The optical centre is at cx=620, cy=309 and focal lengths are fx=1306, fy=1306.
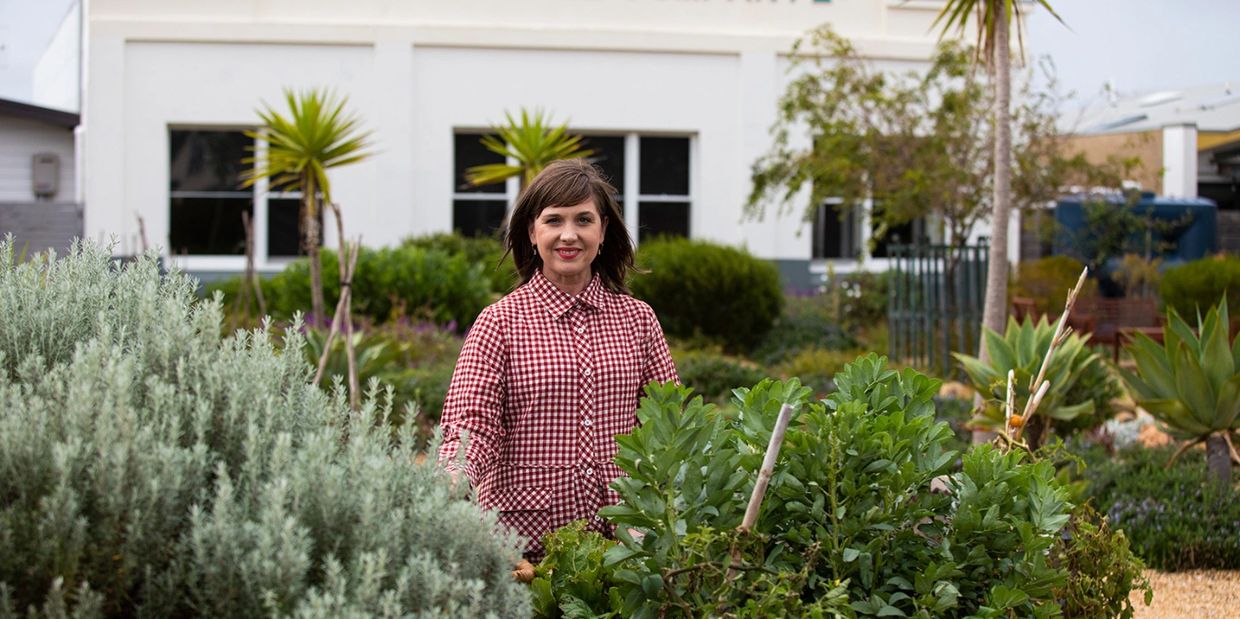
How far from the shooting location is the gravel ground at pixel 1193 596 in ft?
17.1

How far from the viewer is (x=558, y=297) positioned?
11.2 feet

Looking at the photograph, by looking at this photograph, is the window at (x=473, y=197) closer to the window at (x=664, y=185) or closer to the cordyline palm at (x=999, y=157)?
the window at (x=664, y=185)

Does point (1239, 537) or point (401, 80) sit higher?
point (401, 80)

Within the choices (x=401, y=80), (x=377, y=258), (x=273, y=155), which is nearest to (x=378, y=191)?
(x=401, y=80)

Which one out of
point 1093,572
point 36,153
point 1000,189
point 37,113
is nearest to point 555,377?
point 1093,572

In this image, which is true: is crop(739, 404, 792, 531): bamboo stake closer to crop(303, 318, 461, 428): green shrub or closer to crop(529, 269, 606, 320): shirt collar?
crop(529, 269, 606, 320): shirt collar

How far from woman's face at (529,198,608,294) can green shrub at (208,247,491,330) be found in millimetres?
11279

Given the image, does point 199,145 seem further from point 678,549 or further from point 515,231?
point 678,549

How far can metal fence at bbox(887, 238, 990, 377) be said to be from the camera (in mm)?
12883

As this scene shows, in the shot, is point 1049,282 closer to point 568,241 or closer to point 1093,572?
point 1093,572

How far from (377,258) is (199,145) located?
17.6 ft

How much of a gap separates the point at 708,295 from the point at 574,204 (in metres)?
12.9

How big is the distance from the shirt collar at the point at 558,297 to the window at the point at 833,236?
1703cm

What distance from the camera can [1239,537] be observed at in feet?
19.5
